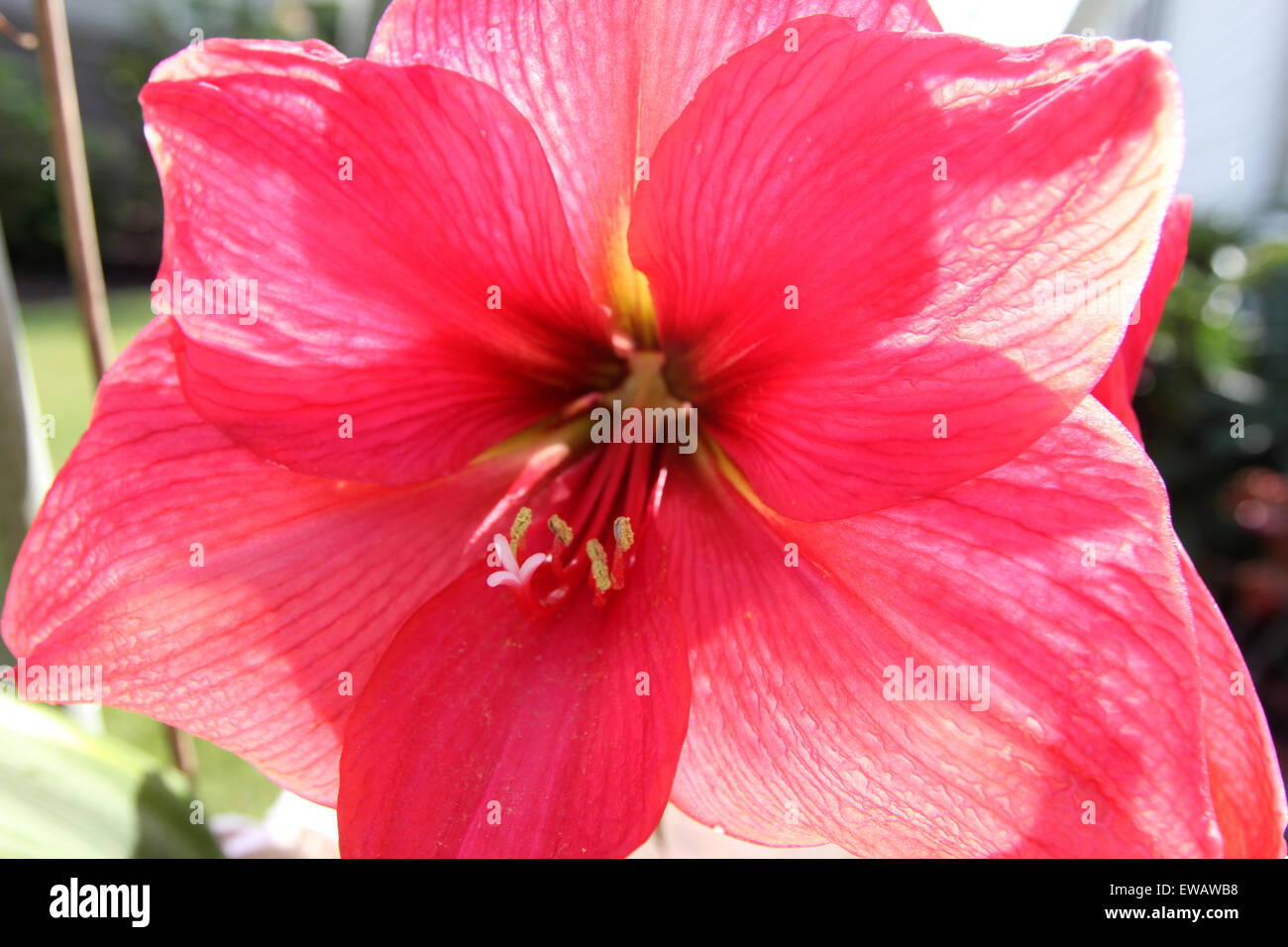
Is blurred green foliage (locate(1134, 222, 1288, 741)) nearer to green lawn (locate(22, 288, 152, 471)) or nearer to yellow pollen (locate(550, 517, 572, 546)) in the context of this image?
yellow pollen (locate(550, 517, 572, 546))

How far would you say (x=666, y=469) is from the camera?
26.2 inches

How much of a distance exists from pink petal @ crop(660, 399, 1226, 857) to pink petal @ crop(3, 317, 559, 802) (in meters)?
0.20

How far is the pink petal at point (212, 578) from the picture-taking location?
562mm

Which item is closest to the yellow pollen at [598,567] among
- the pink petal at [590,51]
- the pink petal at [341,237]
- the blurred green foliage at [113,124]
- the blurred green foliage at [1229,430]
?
the pink petal at [341,237]

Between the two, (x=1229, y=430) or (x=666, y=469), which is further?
(x=1229, y=430)

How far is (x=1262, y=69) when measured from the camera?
14.3ft

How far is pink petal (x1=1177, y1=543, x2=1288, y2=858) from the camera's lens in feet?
1.56

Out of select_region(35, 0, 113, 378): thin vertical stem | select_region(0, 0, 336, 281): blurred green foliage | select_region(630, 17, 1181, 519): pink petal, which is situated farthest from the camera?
select_region(0, 0, 336, 281): blurred green foliage

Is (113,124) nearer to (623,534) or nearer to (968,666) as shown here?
(623,534)

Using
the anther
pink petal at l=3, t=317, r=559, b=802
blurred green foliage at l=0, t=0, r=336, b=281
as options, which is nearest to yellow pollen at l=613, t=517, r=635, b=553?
the anther

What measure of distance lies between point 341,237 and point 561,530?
213 mm

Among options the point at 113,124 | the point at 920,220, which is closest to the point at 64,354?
the point at 113,124
